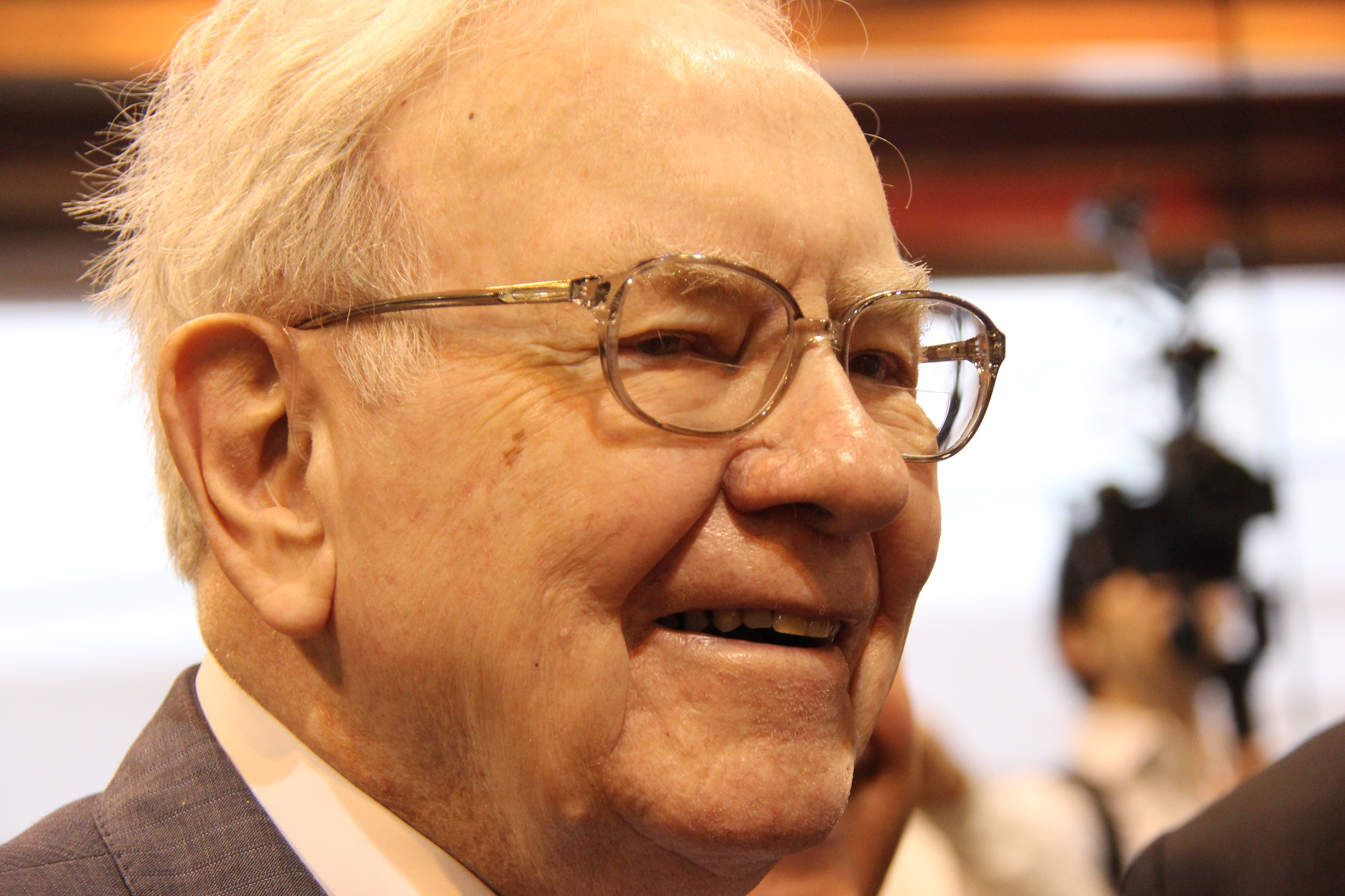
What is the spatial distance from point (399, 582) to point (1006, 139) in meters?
4.12

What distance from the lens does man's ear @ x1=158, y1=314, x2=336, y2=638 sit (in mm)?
1037

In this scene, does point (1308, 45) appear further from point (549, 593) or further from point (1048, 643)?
point (549, 593)

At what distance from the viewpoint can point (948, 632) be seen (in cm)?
427

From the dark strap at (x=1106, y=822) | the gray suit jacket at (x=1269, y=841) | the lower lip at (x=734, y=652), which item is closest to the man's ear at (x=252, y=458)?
the lower lip at (x=734, y=652)

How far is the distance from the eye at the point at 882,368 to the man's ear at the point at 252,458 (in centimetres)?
54

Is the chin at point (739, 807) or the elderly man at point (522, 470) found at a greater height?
the elderly man at point (522, 470)

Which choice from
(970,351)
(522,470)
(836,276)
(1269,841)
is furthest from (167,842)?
(1269,841)

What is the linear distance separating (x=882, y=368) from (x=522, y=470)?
43 centimetres

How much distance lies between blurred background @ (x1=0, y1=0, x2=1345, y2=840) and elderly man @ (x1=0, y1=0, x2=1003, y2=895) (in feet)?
7.84

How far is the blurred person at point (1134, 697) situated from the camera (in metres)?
2.27

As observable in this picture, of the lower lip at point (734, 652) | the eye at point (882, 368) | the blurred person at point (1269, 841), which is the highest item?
the eye at point (882, 368)

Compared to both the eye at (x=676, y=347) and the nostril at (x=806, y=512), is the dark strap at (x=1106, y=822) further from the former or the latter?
the eye at (x=676, y=347)

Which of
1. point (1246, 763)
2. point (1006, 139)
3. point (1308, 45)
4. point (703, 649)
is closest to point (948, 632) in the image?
point (1246, 763)

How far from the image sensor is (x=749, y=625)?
1.00 meters
